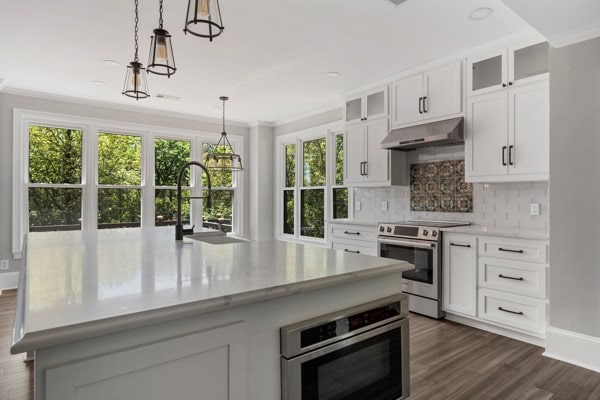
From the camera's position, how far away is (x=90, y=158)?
17.6 feet

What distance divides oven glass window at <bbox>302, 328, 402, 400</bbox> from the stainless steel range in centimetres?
223

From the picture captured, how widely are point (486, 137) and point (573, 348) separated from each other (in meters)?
1.85

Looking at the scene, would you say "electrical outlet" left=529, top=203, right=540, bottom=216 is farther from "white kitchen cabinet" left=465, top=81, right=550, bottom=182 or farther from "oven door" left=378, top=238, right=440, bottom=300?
"oven door" left=378, top=238, right=440, bottom=300

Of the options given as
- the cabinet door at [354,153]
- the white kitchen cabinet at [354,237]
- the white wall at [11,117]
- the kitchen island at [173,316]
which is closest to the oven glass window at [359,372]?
the kitchen island at [173,316]

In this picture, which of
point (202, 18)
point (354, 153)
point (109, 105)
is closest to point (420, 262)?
point (354, 153)

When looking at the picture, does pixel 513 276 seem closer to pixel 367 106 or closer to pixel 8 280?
pixel 367 106

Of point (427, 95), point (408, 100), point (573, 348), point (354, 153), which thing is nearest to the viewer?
point (573, 348)

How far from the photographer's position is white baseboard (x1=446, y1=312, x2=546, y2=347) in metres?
3.03

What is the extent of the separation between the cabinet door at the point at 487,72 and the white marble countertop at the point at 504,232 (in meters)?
1.30

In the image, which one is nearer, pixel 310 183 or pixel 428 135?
pixel 428 135

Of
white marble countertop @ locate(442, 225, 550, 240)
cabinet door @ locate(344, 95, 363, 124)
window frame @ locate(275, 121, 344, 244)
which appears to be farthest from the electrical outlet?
window frame @ locate(275, 121, 344, 244)

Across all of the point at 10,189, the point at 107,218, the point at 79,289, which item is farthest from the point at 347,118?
the point at 10,189

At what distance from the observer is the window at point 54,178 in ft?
16.5

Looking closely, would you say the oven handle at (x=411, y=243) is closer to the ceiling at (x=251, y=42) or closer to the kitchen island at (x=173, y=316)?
the ceiling at (x=251, y=42)
